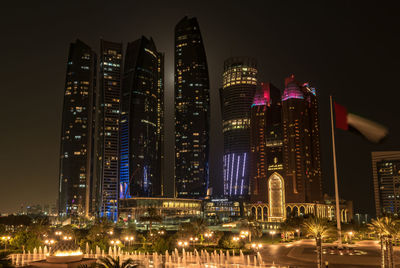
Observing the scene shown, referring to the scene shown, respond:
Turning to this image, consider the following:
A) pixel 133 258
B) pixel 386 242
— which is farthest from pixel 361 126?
pixel 133 258

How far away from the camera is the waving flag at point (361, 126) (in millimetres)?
31453

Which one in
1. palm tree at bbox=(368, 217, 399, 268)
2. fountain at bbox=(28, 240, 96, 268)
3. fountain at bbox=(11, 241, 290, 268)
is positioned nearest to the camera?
fountain at bbox=(28, 240, 96, 268)

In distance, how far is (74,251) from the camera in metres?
37.1

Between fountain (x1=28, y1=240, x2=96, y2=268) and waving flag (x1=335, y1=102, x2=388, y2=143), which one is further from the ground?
waving flag (x1=335, y1=102, x2=388, y2=143)

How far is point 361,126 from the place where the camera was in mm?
36875

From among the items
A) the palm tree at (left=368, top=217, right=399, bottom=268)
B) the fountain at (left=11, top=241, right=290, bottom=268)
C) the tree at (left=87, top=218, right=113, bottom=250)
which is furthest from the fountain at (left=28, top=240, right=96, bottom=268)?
the palm tree at (left=368, top=217, right=399, bottom=268)

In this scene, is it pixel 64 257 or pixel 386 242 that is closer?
pixel 64 257

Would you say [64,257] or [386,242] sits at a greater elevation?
[386,242]

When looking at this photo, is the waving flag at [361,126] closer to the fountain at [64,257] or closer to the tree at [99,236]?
the fountain at [64,257]

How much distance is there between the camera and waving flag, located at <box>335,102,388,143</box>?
31.5 m

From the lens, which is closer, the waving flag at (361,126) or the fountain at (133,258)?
the waving flag at (361,126)

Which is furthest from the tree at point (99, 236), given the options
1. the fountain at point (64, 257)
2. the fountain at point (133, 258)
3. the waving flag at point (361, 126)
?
the waving flag at point (361, 126)

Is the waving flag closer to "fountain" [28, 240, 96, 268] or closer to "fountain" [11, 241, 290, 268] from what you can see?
"fountain" [11, 241, 290, 268]

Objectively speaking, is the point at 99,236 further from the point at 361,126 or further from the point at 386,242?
the point at 361,126
